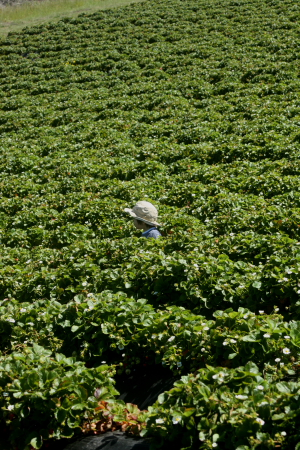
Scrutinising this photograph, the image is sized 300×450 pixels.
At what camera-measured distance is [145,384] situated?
495 centimetres

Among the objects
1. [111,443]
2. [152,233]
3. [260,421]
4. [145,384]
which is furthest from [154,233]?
[260,421]

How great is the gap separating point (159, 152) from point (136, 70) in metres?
12.5

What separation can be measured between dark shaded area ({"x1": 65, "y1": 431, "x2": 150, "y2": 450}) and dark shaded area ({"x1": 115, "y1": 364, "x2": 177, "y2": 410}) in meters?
0.71

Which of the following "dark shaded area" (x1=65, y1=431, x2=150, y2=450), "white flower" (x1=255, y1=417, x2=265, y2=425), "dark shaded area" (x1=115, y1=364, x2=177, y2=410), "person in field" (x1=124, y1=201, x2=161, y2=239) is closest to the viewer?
"white flower" (x1=255, y1=417, x2=265, y2=425)

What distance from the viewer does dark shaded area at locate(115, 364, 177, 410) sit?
474cm

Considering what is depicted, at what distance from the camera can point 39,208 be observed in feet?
36.1

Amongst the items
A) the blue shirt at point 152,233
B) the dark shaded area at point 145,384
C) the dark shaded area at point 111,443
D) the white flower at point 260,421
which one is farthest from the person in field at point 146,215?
the white flower at point 260,421

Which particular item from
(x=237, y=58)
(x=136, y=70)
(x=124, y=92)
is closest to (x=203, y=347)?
(x=124, y=92)

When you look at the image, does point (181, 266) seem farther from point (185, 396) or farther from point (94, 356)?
point (185, 396)

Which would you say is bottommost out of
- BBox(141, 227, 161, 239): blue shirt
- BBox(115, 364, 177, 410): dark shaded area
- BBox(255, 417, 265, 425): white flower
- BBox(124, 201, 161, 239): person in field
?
BBox(115, 364, 177, 410): dark shaded area

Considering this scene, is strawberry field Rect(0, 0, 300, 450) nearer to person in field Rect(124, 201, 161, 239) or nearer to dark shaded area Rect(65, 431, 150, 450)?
dark shaded area Rect(65, 431, 150, 450)

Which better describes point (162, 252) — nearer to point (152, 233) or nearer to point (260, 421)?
point (152, 233)

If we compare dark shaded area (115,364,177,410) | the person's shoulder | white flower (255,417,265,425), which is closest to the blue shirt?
the person's shoulder

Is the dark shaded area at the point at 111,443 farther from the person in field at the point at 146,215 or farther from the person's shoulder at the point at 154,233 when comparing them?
the person in field at the point at 146,215
